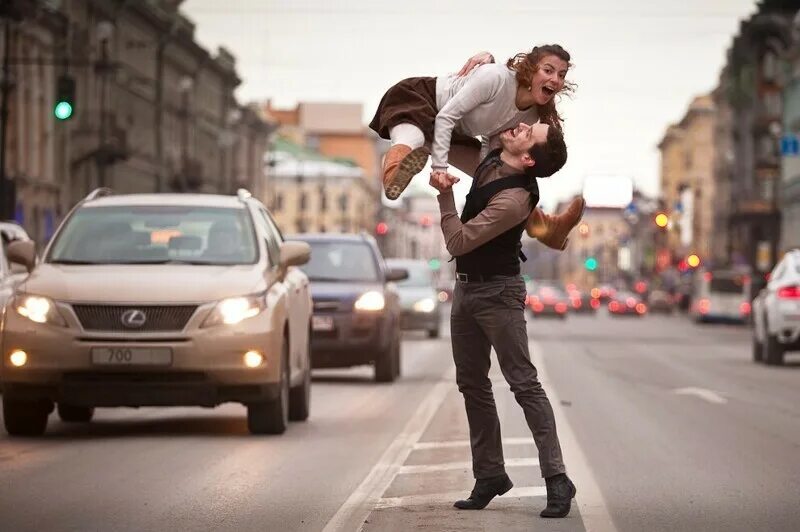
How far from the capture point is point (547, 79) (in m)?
8.93

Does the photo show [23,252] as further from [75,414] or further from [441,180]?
[441,180]

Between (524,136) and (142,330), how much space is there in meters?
5.29

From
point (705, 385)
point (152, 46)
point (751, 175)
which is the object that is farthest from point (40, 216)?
point (751, 175)

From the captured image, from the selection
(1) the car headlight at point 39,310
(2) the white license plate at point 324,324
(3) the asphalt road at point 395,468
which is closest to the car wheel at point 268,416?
(3) the asphalt road at point 395,468

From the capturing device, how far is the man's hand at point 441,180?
8.63m

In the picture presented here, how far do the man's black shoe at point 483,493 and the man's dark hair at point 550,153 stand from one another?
146 cm

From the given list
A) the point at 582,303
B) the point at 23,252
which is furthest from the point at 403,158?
the point at 582,303

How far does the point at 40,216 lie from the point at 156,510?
57.8 meters

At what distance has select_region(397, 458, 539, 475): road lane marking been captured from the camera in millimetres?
11531

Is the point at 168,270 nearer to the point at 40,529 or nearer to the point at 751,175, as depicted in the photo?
the point at 40,529

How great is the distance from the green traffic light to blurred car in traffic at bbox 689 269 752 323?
5492cm

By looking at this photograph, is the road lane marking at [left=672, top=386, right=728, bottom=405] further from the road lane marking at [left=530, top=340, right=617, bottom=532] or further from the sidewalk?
the sidewalk

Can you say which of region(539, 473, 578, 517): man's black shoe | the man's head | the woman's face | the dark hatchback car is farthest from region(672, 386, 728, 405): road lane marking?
the woman's face

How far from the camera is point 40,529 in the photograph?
28.4ft
